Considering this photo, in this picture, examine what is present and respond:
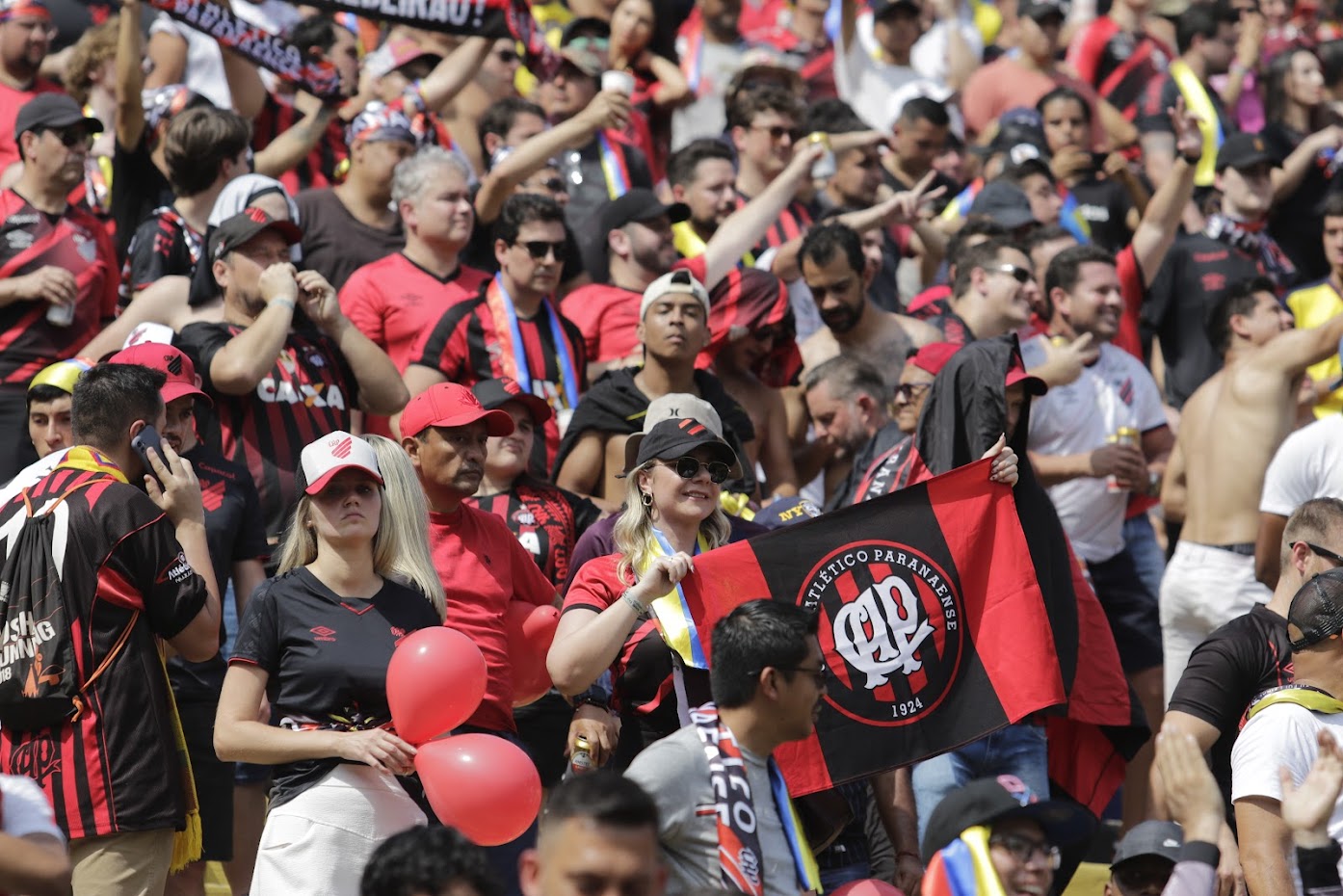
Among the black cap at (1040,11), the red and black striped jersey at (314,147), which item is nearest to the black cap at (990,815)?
the red and black striped jersey at (314,147)

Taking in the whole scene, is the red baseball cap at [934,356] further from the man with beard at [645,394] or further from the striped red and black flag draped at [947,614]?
the man with beard at [645,394]

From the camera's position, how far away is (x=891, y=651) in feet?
21.1

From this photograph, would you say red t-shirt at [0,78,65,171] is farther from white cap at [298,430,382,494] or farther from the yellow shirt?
the yellow shirt

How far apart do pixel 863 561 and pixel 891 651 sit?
12.0 inches

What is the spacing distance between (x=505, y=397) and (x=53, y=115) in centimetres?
250

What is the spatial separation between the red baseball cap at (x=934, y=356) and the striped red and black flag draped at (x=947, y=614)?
628 millimetres

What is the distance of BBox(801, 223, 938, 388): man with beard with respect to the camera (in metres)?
9.13

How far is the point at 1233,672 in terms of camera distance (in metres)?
6.07

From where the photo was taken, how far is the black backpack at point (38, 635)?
558 centimetres

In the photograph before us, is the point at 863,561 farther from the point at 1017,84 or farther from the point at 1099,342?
the point at 1017,84

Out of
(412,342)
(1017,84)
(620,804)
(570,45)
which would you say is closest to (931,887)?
(620,804)

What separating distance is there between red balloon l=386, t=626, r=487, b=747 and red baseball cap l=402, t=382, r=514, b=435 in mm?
1267

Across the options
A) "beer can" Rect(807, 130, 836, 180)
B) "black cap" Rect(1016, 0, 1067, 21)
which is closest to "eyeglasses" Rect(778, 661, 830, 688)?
"beer can" Rect(807, 130, 836, 180)

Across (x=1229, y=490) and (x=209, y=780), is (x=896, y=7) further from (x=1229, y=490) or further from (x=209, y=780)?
(x=209, y=780)
